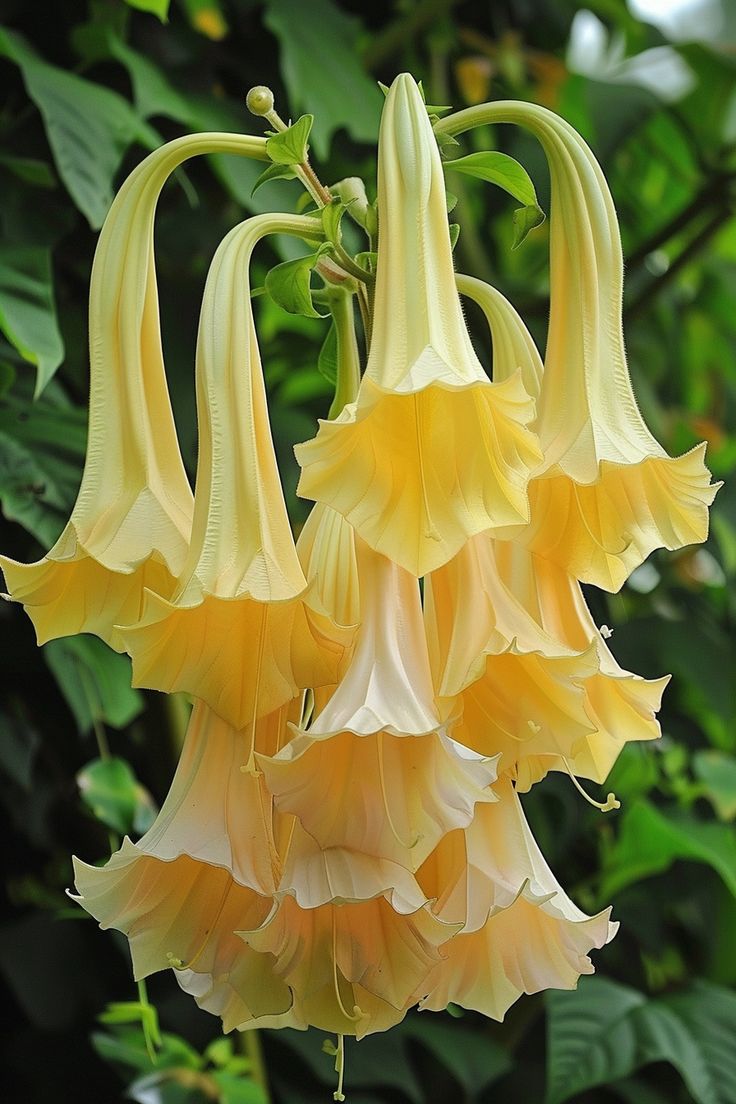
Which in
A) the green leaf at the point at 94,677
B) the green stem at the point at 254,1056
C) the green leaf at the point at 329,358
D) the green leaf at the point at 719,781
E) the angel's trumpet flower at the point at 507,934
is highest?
the green leaf at the point at 329,358

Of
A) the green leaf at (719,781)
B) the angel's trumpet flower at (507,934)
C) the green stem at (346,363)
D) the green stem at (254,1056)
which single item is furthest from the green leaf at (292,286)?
the green leaf at (719,781)

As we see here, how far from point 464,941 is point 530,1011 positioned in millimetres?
770

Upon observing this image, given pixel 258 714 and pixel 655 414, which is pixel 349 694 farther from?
pixel 655 414

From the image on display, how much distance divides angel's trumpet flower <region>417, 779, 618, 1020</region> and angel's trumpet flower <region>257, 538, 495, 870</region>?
Answer: 61mm

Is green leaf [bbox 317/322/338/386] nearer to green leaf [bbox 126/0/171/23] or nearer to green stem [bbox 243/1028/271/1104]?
green leaf [bbox 126/0/171/23]

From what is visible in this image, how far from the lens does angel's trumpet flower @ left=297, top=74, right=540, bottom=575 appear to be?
534 mm

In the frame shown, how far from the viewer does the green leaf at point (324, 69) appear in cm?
114

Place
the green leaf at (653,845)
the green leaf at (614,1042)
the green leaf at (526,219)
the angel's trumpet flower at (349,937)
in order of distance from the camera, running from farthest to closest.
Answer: the green leaf at (653,845) < the green leaf at (614,1042) < the green leaf at (526,219) < the angel's trumpet flower at (349,937)

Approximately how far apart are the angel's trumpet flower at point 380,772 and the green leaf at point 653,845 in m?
0.81

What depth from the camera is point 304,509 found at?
121cm

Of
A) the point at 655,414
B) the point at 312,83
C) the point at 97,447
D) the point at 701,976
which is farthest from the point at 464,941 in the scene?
the point at 655,414

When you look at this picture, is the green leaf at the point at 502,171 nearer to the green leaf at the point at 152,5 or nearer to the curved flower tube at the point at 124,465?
the curved flower tube at the point at 124,465

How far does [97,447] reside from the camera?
0.61m

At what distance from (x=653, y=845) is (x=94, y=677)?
2.19 ft
